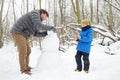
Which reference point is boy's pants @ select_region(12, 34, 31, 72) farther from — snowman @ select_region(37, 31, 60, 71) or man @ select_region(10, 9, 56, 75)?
snowman @ select_region(37, 31, 60, 71)

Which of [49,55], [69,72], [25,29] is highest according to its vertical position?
[25,29]

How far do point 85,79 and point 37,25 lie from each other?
68.2 inches

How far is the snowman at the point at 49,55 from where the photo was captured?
23.4 feet

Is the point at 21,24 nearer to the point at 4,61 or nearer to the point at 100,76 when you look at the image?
the point at 100,76

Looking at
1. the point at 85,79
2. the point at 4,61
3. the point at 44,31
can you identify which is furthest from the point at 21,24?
the point at 4,61

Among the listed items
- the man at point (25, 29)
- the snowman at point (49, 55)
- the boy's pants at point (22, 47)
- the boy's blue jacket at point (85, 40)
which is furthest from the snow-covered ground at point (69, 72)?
the boy's blue jacket at point (85, 40)

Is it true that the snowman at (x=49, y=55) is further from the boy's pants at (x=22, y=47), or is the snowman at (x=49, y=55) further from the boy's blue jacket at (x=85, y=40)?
the boy's blue jacket at (x=85, y=40)

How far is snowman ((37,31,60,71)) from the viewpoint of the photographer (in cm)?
713

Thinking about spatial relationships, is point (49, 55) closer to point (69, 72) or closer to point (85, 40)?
point (69, 72)

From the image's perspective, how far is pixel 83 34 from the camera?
7219 millimetres

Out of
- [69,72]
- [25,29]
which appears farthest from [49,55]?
[25,29]

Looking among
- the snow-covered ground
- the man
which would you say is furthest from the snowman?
the man

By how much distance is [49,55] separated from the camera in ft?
23.6

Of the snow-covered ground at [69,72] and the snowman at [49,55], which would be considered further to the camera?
the snowman at [49,55]
